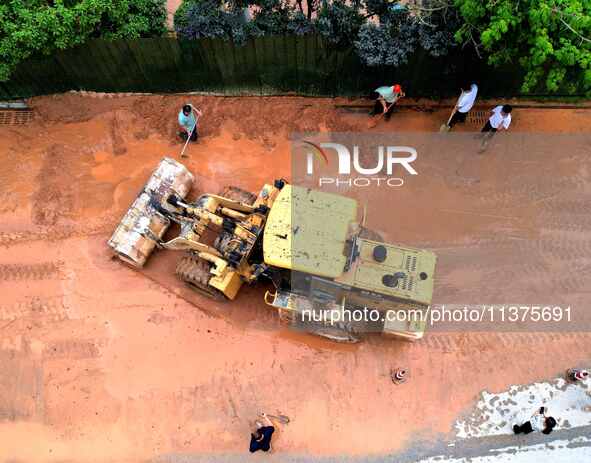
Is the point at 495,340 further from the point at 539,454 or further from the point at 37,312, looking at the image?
the point at 37,312

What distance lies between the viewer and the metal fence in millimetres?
11820

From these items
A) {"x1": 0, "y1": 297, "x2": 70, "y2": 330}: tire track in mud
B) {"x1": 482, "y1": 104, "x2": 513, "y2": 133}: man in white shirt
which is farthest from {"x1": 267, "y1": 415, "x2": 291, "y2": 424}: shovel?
{"x1": 482, "y1": 104, "x2": 513, "y2": 133}: man in white shirt

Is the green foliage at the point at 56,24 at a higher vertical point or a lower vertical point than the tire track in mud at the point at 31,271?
higher

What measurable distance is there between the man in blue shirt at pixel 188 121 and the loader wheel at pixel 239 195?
1887 mm

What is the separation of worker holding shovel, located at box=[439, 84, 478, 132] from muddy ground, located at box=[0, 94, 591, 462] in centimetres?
51

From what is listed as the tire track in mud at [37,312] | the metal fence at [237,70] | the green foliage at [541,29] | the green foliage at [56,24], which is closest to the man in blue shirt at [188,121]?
the metal fence at [237,70]

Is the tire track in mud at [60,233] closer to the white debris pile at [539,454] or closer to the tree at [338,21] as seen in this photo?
the tree at [338,21]

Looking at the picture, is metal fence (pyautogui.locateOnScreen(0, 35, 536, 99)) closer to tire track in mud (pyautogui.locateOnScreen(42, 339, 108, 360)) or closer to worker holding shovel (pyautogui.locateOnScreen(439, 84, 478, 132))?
worker holding shovel (pyautogui.locateOnScreen(439, 84, 478, 132))

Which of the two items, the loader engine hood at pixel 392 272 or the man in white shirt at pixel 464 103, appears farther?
the man in white shirt at pixel 464 103

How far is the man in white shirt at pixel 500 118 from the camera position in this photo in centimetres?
1108

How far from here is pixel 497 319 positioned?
10539 mm

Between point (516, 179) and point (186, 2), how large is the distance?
9055mm

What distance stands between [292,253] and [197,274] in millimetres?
2525

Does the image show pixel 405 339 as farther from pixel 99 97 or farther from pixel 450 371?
pixel 99 97
